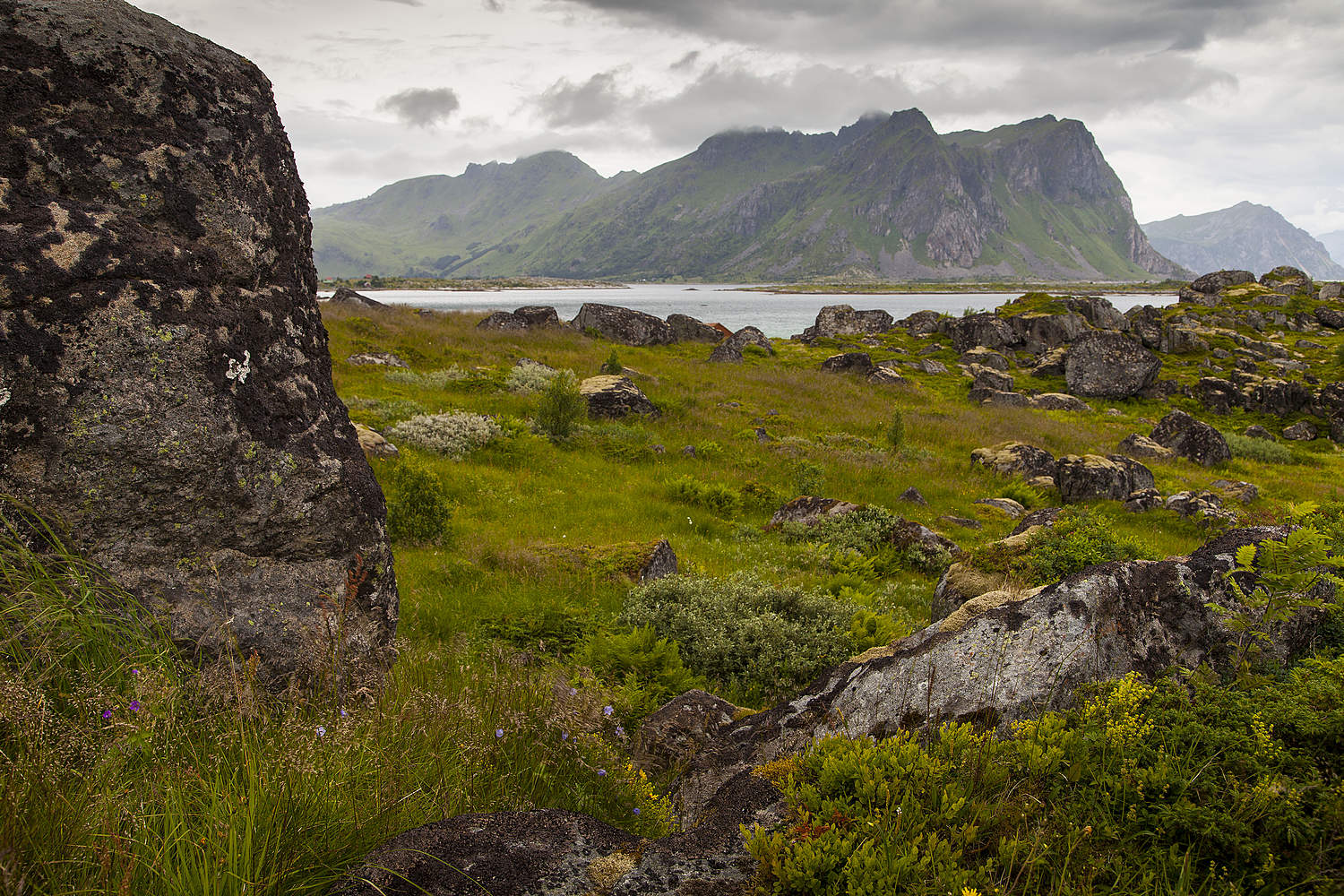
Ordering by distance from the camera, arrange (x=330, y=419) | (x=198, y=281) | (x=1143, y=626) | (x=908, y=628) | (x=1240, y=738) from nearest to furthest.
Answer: (x=1240, y=738), (x=1143, y=626), (x=198, y=281), (x=330, y=419), (x=908, y=628)

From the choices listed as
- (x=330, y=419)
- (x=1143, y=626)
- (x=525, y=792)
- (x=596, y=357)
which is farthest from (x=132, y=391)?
(x=596, y=357)

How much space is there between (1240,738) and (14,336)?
6864 millimetres

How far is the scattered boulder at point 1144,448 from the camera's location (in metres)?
25.8

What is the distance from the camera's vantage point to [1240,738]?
2561 mm

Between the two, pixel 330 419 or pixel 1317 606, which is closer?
pixel 1317 606

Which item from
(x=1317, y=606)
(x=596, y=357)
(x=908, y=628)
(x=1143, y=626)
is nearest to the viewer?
(x=1317, y=606)

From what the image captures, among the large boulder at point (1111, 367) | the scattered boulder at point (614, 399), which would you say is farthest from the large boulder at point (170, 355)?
the large boulder at point (1111, 367)

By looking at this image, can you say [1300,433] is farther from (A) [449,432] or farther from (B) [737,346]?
(A) [449,432]

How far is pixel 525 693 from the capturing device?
184 inches

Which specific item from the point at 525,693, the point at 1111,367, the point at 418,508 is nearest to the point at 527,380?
the point at 418,508

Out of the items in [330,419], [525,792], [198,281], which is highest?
[198,281]

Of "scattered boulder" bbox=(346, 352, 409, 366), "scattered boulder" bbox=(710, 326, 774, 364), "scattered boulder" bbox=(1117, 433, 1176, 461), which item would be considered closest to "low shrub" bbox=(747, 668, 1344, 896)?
"scattered boulder" bbox=(346, 352, 409, 366)

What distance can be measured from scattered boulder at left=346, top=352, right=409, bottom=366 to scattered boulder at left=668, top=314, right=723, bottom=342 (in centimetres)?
2584

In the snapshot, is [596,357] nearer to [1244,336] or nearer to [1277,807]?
[1277,807]
